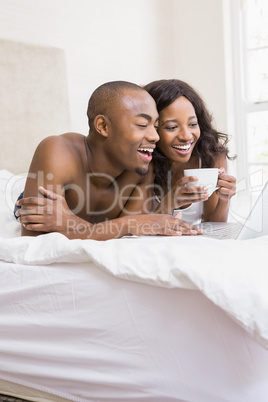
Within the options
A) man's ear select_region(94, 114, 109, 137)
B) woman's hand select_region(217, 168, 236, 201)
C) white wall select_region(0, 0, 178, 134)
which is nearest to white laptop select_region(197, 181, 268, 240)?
woman's hand select_region(217, 168, 236, 201)

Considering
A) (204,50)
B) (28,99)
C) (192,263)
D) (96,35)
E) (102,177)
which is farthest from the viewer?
(204,50)

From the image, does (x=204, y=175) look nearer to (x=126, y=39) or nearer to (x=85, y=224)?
(x=85, y=224)

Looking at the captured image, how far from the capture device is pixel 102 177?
1453mm

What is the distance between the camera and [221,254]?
771mm

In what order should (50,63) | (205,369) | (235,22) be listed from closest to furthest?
1. (205,369)
2. (50,63)
3. (235,22)

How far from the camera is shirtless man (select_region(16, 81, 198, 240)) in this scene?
1184 millimetres

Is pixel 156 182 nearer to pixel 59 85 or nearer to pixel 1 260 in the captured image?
pixel 1 260

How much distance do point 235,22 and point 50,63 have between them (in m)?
1.81

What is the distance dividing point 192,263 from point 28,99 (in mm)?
1984

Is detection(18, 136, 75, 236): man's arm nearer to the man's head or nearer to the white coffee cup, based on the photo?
the man's head

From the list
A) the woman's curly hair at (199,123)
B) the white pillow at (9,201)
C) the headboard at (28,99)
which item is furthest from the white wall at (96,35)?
the woman's curly hair at (199,123)

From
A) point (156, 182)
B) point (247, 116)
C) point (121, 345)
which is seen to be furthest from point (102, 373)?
point (247, 116)

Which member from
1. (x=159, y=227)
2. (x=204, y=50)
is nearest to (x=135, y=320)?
(x=159, y=227)

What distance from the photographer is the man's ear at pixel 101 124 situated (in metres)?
1.34
